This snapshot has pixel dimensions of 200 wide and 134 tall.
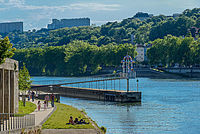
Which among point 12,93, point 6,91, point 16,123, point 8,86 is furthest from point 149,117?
point 16,123

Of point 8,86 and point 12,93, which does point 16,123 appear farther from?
point 12,93

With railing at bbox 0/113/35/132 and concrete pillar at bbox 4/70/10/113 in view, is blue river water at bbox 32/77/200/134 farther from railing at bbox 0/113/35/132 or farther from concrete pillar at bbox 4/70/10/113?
railing at bbox 0/113/35/132

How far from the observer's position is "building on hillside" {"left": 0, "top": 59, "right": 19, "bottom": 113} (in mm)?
41062

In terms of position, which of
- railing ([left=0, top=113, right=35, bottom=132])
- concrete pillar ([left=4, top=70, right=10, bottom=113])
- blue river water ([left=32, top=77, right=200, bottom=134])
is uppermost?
concrete pillar ([left=4, top=70, right=10, bottom=113])

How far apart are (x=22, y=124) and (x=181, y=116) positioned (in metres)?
35.5

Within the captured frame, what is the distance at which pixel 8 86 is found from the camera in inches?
1727

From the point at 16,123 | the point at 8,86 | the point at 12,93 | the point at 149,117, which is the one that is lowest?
the point at 149,117

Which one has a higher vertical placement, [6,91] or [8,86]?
[8,86]

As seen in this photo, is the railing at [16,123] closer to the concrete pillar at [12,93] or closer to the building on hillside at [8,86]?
the building on hillside at [8,86]

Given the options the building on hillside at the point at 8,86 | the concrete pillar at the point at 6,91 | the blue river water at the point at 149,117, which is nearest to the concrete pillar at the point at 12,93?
the building on hillside at the point at 8,86

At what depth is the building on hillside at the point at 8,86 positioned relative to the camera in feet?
135

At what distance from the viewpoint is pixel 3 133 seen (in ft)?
102

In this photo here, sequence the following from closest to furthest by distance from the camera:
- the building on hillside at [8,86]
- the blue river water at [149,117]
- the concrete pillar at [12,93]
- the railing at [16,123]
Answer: the railing at [16,123] < the building on hillside at [8,86] < the concrete pillar at [12,93] < the blue river water at [149,117]

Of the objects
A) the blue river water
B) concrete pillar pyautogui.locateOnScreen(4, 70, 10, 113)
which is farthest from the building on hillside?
the blue river water
